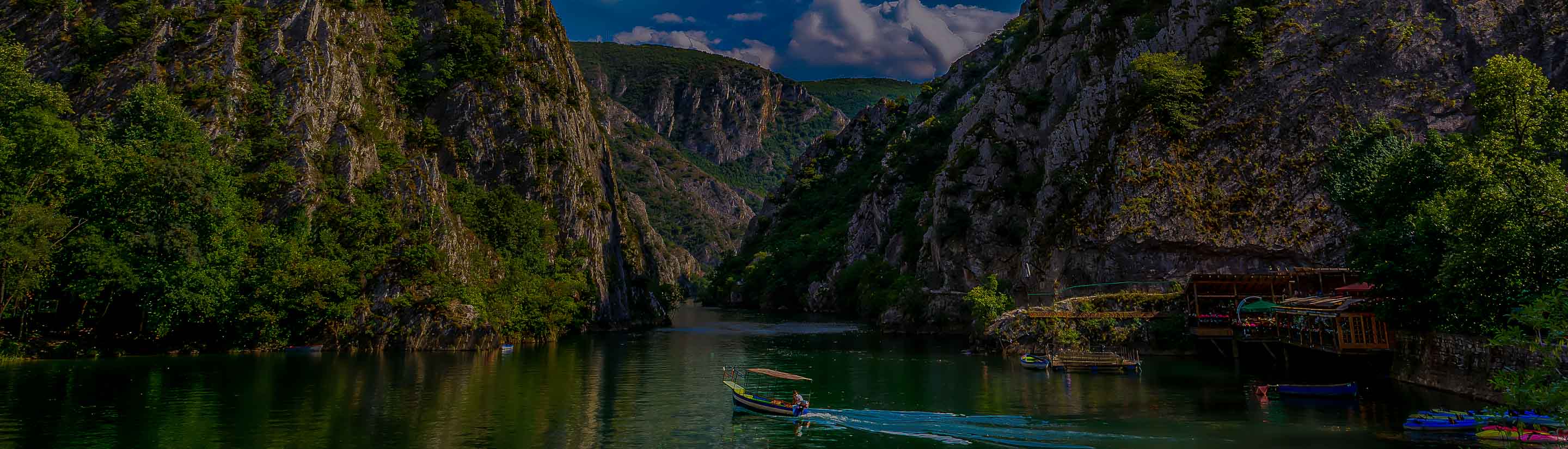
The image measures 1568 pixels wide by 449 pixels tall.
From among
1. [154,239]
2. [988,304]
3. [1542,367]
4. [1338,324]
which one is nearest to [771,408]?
[1542,367]

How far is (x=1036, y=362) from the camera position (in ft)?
223

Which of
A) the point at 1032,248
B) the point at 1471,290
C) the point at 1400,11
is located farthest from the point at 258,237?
the point at 1400,11

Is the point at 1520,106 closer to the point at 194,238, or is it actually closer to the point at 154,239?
the point at 194,238

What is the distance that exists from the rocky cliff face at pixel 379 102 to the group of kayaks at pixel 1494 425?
7665cm

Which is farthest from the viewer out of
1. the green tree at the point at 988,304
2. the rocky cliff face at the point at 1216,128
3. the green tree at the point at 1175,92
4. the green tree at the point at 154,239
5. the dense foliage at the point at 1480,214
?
the green tree at the point at 1175,92

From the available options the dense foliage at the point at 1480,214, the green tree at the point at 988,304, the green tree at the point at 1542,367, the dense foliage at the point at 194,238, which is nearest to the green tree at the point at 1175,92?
the dense foliage at the point at 1480,214

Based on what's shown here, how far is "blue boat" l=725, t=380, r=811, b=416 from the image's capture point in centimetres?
4547

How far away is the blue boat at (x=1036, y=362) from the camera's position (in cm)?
6750

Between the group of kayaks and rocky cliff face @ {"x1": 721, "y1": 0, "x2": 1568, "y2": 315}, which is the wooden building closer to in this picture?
the group of kayaks

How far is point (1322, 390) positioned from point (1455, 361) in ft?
22.0

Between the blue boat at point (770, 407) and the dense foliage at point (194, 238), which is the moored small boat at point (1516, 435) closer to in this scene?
the blue boat at point (770, 407)

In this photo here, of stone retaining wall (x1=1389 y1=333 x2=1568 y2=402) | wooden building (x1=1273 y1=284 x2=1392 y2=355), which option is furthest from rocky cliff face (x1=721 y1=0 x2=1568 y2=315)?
stone retaining wall (x1=1389 y1=333 x2=1568 y2=402)

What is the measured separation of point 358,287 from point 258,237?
961cm

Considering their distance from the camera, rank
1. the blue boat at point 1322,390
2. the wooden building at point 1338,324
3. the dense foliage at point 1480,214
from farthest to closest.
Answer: the wooden building at point 1338,324, the blue boat at point 1322,390, the dense foliage at point 1480,214
